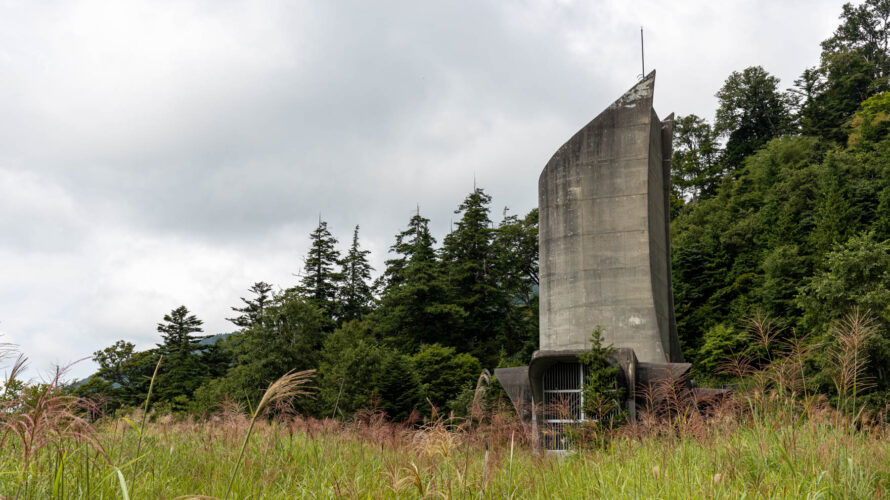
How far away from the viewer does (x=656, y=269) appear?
69.7 feet

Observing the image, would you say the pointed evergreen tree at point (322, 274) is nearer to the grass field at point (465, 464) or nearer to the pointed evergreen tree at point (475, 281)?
the pointed evergreen tree at point (475, 281)

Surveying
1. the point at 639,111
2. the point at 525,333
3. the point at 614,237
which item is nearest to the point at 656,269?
the point at 614,237

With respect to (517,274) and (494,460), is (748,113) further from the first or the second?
(494,460)

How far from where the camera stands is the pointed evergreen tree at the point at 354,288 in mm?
52875

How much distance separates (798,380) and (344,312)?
4979 centimetres

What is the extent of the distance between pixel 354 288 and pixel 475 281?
1273 centimetres

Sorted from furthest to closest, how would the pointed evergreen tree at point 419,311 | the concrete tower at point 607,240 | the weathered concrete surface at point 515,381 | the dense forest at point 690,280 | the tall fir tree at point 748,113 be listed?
the tall fir tree at point 748,113, the pointed evergreen tree at point 419,311, the dense forest at point 690,280, the concrete tower at point 607,240, the weathered concrete surface at point 515,381

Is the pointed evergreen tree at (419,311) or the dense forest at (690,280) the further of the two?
the pointed evergreen tree at (419,311)

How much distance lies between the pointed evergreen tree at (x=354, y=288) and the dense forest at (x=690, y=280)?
13 cm

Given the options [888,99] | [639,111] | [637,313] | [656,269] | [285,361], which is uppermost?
[888,99]

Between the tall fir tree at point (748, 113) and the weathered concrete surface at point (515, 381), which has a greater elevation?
the tall fir tree at point (748, 113)

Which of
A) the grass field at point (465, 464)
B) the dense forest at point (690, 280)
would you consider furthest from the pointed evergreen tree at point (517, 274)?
the grass field at point (465, 464)

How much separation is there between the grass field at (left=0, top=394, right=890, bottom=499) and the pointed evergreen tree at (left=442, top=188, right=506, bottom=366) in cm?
3687

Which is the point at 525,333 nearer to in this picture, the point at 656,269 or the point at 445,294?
the point at 445,294
